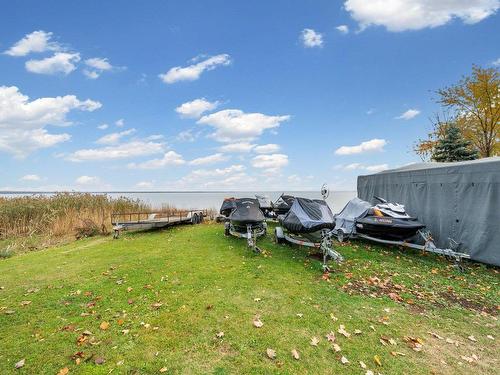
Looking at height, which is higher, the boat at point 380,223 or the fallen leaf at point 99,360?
the boat at point 380,223

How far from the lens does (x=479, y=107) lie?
20.6 m

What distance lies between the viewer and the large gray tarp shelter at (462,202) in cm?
803

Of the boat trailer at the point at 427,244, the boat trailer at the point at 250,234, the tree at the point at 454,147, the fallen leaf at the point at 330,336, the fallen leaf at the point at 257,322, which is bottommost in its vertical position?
the fallen leaf at the point at 330,336

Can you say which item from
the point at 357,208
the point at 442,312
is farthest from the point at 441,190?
the point at 442,312

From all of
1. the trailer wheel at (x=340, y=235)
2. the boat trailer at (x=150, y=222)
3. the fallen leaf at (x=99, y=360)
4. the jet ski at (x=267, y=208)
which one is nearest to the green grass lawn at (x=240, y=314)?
the fallen leaf at (x=99, y=360)

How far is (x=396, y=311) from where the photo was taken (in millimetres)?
5066

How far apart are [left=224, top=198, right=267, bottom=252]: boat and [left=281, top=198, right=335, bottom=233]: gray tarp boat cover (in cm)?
108

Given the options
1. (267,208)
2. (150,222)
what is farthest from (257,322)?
(267,208)

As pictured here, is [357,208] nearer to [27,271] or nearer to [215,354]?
[215,354]

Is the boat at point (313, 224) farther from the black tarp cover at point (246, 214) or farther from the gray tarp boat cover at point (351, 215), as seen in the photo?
the gray tarp boat cover at point (351, 215)

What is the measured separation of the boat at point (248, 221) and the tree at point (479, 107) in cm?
1804

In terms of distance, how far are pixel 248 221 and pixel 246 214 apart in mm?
400

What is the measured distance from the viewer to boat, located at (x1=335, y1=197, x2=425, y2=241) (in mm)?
8945

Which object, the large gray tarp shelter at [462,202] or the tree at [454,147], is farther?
the tree at [454,147]
